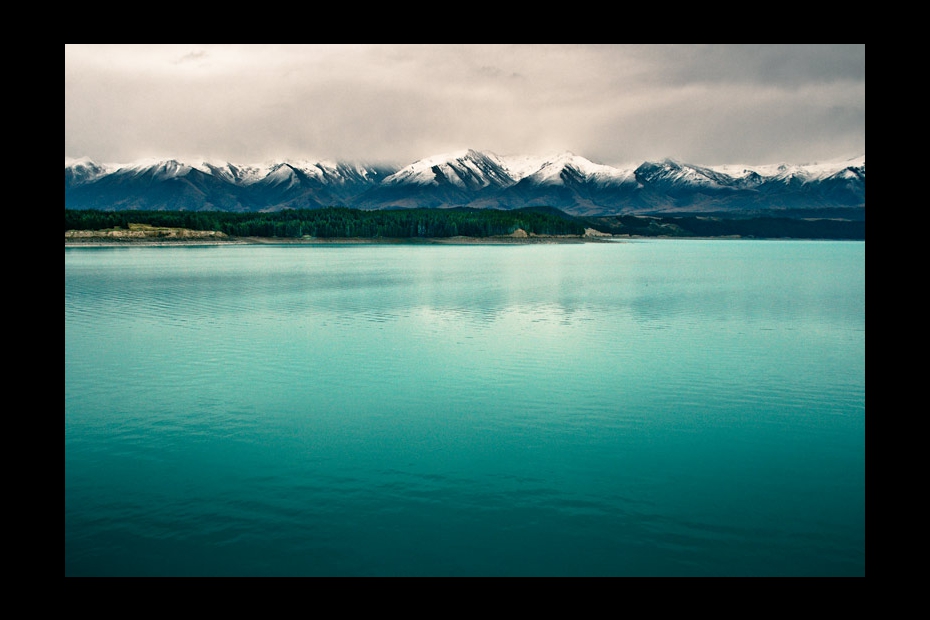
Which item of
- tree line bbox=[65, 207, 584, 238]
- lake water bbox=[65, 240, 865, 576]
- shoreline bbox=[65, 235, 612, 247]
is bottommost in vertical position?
lake water bbox=[65, 240, 865, 576]

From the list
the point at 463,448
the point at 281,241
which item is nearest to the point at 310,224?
the point at 281,241

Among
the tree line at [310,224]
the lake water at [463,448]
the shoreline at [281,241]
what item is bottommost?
the lake water at [463,448]

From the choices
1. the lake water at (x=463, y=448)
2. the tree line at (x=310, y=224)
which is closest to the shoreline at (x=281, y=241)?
the tree line at (x=310, y=224)

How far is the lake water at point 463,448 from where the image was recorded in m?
10.8

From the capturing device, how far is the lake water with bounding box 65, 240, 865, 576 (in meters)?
10.8

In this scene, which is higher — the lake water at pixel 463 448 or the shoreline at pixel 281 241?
the shoreline at pixel 281 241

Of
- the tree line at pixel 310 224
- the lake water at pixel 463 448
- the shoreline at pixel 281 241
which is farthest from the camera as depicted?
the tree line at pixel 310 224

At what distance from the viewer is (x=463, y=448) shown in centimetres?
1576

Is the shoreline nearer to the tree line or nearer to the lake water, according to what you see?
the tree line

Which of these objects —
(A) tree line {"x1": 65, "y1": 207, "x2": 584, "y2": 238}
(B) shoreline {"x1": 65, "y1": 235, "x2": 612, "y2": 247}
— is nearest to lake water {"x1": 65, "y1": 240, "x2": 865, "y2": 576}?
(B) shoreline {"x1": 65, "y1": 235, "x2": 612, "y2": 247}

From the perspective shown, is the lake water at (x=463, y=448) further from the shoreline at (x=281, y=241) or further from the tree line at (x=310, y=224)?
the tree line at (x=310, y=224)

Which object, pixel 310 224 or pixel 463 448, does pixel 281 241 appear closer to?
pixel 310 224
